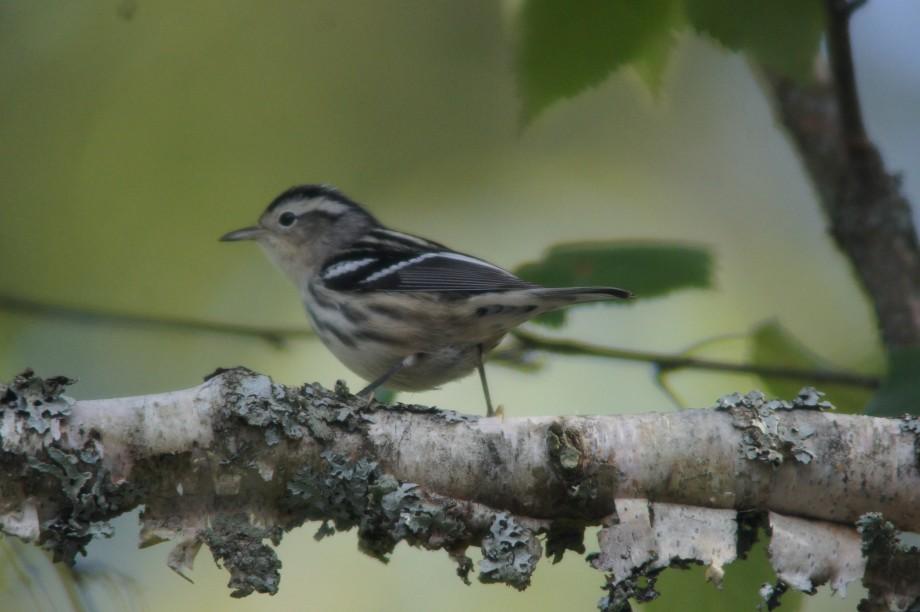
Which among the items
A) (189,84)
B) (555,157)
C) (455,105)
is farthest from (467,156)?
(189,84)

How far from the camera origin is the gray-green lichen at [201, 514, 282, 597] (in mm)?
2504

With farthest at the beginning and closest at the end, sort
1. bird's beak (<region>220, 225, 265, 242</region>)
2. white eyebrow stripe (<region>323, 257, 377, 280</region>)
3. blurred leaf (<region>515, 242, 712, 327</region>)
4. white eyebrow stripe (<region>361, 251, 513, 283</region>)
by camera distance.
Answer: bird's beak (<region>220, 225, 265, 242</region>) < white eyebrow stripe (<region>323, 257, 377, 280</region>) < white eyebrow stripe (<region>361, 251, 513, 283</region>) < blurred leaf (<region>515, 242, 712, 327</region>)

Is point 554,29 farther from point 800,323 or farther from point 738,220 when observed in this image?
point 738,220

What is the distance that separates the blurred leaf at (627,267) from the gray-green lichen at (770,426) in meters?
1.00

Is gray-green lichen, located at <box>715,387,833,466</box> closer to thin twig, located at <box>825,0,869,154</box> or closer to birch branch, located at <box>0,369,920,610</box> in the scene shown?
birch branch, located at <box>0,369,920,610</box>

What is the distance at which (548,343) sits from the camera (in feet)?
14.1

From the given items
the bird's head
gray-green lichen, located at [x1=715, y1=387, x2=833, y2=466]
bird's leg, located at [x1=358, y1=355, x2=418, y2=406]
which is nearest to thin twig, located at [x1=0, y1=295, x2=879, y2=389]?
bird's leg, located at [x1=358, y1=355, x2=418, y2=406]

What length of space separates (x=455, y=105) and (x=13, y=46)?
3.49 metres

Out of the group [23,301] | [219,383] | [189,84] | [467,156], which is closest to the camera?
[219,383]

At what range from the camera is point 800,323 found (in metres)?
7.48

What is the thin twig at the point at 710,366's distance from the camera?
3.98m

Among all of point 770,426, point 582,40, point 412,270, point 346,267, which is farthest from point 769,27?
point 346,267

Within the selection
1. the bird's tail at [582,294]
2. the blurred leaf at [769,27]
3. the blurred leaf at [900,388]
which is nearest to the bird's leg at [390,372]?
the bird's tail at [582,294]

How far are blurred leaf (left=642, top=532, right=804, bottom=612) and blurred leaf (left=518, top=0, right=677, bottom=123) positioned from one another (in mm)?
1498
